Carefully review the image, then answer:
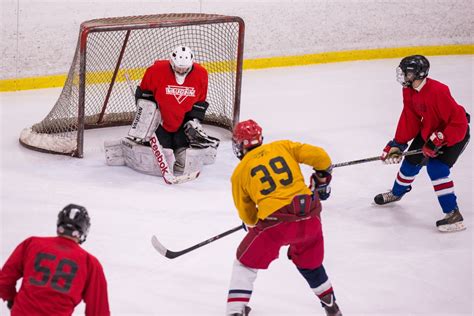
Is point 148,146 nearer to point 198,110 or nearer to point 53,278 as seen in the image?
point 198,110

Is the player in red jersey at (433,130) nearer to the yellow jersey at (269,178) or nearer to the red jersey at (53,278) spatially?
the yellow jersey at (269,178)

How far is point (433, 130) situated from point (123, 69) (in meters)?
2.55

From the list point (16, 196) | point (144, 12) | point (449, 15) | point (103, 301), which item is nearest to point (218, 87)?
point (144, 12)

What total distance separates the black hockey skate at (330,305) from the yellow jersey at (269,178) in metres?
0.41

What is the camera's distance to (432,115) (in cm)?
455

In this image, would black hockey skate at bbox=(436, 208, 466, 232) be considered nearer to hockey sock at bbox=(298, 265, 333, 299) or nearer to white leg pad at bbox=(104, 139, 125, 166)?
hockey sock at bbox=(298, 265, 333, 299)

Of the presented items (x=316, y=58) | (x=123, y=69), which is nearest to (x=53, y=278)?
(x=123, y=69)

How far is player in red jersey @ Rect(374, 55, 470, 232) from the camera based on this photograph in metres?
4.47

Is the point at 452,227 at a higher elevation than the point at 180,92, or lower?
A: lower

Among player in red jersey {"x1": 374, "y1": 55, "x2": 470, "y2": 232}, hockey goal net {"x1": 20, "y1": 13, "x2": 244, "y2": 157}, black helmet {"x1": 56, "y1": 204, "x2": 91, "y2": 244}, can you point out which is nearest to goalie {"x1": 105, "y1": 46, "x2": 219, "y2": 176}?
hockey goal net {"x1": 20, "y1": 13, "x2": 244, "y2": 157}

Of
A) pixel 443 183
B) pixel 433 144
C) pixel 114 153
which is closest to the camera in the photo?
pixel 433 144

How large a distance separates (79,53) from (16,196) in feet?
3.20

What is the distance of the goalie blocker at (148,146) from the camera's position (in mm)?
5289

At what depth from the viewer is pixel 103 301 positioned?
9.27ft
